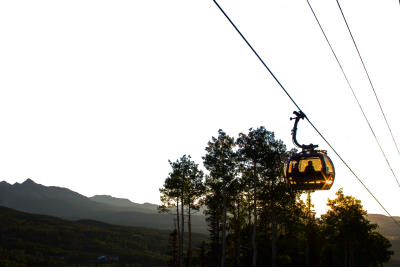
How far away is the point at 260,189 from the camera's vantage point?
1148 inches

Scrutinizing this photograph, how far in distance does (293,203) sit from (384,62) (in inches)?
831

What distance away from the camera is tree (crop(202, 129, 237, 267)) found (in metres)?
28.4

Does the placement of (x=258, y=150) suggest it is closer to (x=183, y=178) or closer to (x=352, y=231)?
(x=183, y=178)

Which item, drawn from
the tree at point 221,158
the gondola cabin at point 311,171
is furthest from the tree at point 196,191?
the gondola cabin at point 311,171

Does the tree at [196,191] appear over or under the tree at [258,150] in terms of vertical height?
under

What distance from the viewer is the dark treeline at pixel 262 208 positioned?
27734 mm

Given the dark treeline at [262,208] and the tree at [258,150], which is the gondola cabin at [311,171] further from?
the tree at [258,150]

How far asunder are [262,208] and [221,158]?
7.69m

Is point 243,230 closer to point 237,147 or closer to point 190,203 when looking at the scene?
point 190,203

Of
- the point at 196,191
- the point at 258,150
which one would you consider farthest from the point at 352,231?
the point at 196,191

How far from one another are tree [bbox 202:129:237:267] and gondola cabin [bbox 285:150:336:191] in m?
17.5

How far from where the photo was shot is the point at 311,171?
408 inches

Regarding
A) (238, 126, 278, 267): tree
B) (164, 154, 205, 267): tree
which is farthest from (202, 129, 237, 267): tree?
(164, 154, 205, 267): tree

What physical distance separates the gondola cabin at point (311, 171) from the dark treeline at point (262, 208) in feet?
25.9
